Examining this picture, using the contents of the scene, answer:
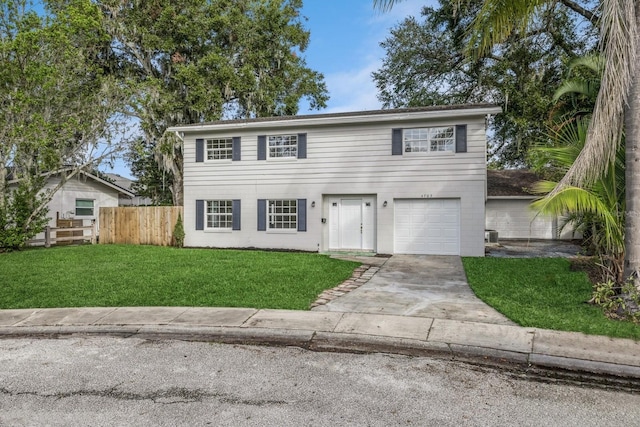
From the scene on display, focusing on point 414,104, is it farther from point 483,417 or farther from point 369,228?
point 483,417

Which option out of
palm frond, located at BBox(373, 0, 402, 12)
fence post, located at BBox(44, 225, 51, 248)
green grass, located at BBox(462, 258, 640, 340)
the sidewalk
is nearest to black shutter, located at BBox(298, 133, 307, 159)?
green grass, located at BBox(462, 258, 640, 340)

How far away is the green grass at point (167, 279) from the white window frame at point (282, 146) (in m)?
4.10

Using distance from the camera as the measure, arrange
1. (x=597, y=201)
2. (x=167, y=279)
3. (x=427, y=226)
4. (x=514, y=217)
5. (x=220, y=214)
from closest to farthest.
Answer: (x=597, y=201) → (x=167, y=279) → (x=427, y=226) → (x=220, y=214) → (x=514, y=217)

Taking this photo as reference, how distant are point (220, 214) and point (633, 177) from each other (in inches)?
510

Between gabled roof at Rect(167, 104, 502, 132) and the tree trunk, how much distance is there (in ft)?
22.3

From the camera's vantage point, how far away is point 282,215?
14.8 m

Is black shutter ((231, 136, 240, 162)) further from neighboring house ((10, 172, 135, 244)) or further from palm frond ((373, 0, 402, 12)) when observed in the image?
palm frond ((373, 0, 402, 12))

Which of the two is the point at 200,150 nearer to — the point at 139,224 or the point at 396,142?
the point at 139,224

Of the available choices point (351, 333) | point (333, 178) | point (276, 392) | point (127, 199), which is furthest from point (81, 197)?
point (276, 392)

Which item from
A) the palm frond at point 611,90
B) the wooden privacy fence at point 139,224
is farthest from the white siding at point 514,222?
the wooden privacy fence at point 139,224

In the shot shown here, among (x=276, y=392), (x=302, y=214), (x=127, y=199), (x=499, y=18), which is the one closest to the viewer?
(x=276, y=392)

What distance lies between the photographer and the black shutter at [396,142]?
1341cm

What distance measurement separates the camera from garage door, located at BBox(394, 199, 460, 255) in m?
13.0

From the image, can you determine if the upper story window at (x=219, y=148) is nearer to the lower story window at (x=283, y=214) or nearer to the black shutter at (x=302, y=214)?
the lower story window at (x=283, y=214)
